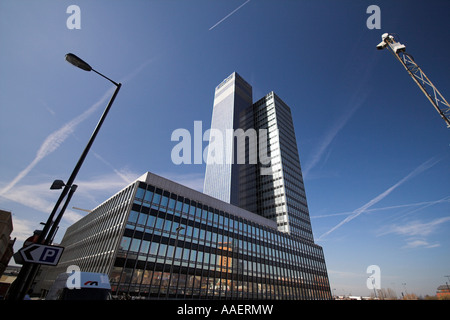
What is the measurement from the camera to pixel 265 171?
315 ft

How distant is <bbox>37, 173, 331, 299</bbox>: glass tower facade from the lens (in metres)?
33.6

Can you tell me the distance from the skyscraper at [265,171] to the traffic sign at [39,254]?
78627 mm

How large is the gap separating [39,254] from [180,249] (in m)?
36.6

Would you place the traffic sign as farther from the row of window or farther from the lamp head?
the row of window

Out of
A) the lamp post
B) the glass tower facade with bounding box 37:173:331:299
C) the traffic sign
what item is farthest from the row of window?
the traffic sign

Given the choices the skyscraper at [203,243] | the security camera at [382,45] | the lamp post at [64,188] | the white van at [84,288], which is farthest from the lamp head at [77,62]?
the security camera at [382,45]

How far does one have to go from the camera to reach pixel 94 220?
5038 cm

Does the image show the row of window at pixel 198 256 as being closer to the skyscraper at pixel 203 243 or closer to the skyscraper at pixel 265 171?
the skyscraper at pixel 203 243

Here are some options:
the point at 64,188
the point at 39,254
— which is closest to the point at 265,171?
the point at 64,188

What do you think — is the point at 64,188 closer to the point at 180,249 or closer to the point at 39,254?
the point at 39,254

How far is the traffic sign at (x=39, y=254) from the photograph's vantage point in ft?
18.5
